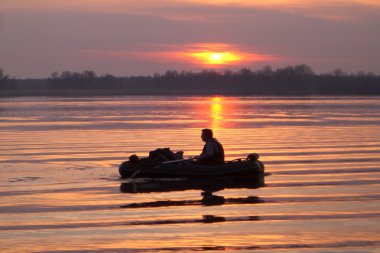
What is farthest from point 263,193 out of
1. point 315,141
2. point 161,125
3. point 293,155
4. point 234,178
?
point 161,125

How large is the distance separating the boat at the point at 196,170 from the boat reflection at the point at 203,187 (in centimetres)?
15

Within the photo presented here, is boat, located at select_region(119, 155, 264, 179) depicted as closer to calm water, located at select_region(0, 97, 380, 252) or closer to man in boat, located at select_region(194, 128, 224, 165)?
man in boat, located at select_region(194, 128, 224, 165)

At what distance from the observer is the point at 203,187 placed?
20594 millimetres

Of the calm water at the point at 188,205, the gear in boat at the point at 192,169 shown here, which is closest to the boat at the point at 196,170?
the gear in boat at the point at 192,169

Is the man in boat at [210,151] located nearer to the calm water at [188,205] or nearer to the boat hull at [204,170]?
the boat hull at [204,170]

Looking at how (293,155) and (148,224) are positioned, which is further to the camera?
(293,155)

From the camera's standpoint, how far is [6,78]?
181 m

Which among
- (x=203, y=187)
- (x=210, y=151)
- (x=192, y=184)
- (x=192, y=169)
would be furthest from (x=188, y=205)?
(x=210, y=151)

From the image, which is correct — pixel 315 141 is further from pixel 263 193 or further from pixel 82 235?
pixel 82 235

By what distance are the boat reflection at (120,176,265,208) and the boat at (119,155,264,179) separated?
149mm

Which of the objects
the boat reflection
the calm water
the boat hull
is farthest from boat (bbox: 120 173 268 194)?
the calm water

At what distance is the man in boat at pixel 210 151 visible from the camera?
21656mm

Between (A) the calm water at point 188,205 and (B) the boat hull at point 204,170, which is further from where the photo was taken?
(B) the boat hull at point 204,170

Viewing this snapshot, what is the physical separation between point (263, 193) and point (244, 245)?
599 cm
